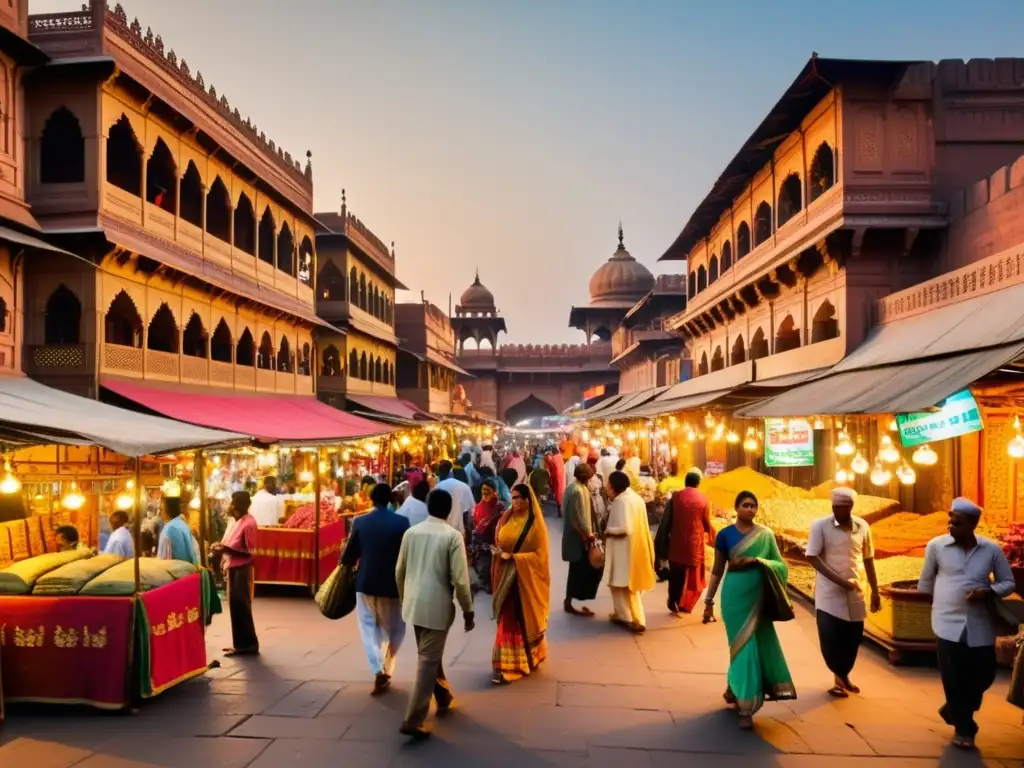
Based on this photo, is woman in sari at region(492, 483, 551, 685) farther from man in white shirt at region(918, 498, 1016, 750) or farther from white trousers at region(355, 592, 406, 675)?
man in white shirt at region(918, 498, 1016, 750)

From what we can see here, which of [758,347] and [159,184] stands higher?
[159,184]

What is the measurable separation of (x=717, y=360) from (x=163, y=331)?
45.5ft

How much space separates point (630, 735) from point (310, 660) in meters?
2.95

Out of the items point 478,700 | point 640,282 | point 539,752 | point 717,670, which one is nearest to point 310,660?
point 478,700

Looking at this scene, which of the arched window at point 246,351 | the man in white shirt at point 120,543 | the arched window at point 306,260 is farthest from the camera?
the arched window at point 306,260

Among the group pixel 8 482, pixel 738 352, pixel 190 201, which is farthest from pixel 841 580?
pixel 190 201

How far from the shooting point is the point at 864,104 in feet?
39.7

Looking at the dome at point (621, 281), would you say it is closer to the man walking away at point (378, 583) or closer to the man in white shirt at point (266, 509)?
the man in white shirt at point (266, 509)

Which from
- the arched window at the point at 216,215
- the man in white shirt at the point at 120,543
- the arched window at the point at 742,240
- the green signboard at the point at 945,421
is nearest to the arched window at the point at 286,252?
the arched window at the point at 216,215

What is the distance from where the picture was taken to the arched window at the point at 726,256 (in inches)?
776

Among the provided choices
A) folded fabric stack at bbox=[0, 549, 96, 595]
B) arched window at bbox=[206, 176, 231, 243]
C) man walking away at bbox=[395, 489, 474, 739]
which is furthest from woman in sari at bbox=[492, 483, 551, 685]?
arched window at bbox=[206, 176, 231, 243]

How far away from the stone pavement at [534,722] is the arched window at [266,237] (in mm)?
12707

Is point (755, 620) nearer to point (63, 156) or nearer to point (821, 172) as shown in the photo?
point (821, 172)

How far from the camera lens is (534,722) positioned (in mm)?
4984
